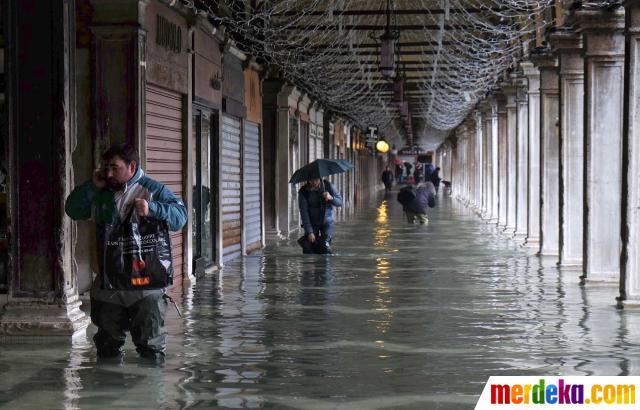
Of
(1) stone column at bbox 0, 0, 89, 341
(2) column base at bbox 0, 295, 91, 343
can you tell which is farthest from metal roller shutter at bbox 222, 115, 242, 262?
(2) column base at bbox 0, 295, 91, 343

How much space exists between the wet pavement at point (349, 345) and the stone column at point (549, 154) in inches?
107

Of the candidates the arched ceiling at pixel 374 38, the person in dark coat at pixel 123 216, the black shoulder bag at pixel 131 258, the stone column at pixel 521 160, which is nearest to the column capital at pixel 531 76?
the arched ceiling at pixel 374 38

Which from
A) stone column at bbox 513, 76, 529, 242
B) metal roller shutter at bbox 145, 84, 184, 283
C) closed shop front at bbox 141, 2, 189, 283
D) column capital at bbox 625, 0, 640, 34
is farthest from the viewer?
stone column at bbox 513, 76, 529, 242

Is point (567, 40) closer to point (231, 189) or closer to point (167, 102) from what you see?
point (167, 102)

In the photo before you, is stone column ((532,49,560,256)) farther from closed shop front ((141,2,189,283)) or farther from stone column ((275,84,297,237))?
stone column ((275,84,297,237))

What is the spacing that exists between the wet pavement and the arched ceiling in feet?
12.3

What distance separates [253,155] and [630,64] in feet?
40.8

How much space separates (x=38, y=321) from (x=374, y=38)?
16.7 m

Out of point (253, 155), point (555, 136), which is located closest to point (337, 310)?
point (555, 136)

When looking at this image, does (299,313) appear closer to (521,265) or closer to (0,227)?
(0,227)

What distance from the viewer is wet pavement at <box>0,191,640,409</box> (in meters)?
8.48

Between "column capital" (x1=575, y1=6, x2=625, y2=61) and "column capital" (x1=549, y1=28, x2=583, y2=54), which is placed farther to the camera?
"column capital" (x1=549, y1=28, x2=583, y2=54)

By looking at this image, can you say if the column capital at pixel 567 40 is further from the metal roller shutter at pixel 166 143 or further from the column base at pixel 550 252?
the metal roller shutter at pixel 166 143

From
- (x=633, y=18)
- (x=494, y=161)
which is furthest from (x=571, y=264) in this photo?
(x=494, y=161)
